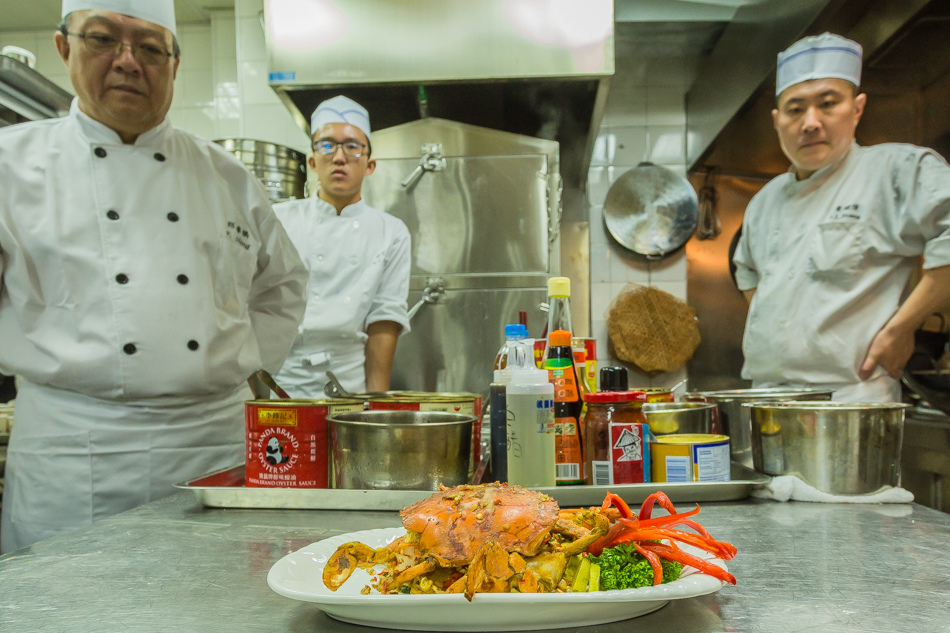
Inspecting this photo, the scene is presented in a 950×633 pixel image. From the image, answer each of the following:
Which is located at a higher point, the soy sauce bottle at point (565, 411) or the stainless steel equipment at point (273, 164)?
the stainless steel equipment at point (273, 164)

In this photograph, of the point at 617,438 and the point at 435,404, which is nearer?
the point at 617,438

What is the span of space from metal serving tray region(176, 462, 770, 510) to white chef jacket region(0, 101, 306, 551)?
0.41m

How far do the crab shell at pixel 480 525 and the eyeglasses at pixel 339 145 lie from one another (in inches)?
78.3

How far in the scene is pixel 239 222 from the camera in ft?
5.35

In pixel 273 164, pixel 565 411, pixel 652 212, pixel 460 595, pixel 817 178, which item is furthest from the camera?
pixel 652 212

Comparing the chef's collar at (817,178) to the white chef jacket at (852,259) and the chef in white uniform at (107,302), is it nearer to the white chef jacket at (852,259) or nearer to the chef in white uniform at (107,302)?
the white chef jacket at (852,259)

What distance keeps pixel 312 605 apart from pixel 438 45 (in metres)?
2.33

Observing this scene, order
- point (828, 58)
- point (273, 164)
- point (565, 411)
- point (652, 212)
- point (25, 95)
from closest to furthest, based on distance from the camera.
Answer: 1. point (565, 411)
2. point (828, 58)
3. point (25, 95)
4. point (273, 164)
5. point (652, 212)

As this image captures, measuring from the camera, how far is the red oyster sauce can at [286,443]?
103cm

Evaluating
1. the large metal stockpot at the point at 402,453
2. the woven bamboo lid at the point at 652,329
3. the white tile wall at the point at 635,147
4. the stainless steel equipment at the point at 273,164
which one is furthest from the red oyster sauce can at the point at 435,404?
the white tile wall at the point at 635,147

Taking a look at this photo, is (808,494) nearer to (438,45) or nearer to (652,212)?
(438,45)

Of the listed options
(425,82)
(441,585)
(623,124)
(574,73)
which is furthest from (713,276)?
(441,585)

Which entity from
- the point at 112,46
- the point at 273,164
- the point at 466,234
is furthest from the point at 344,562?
the point at 273,164

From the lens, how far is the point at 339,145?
2.42 metres
